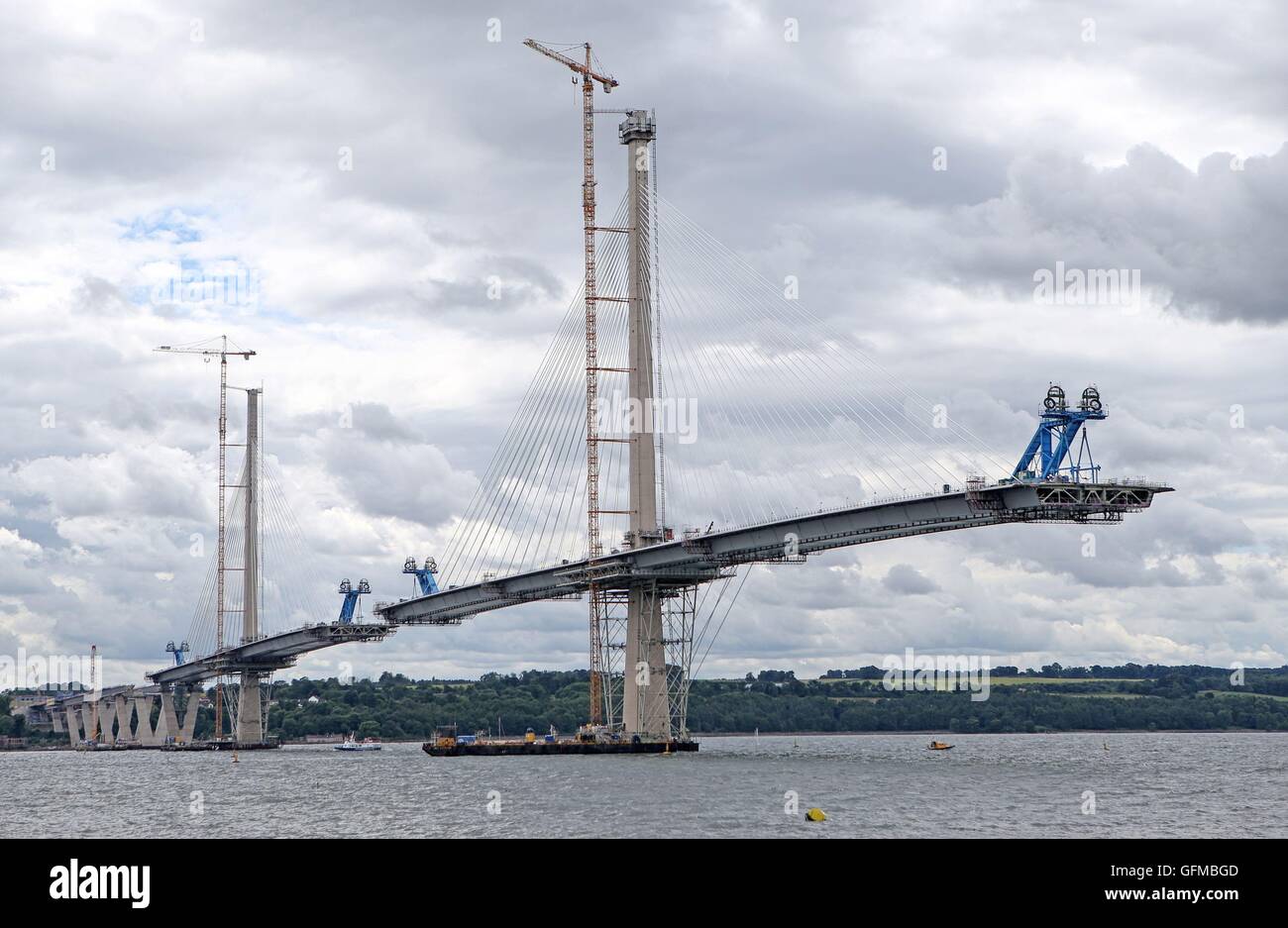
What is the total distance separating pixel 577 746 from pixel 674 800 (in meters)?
52.4

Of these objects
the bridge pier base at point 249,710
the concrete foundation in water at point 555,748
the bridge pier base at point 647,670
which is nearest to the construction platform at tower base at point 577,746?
the concrete foundation in water at point 555,748

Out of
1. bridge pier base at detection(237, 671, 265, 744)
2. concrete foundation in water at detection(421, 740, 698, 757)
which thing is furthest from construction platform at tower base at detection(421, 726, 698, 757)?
bridge pier base at detection(237, 671, 265, 744)

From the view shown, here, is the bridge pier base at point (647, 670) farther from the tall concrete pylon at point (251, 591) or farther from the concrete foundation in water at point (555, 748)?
the tall concrete pylon at point (251, 591)

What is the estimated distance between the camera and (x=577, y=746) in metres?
118

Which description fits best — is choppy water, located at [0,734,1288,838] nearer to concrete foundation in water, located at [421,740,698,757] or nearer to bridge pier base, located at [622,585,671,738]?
concrete foundation in water, located at [421,740,698,757]

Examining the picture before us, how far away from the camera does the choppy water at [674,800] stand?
2245 inches

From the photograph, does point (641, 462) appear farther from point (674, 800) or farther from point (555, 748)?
point (674, 800)

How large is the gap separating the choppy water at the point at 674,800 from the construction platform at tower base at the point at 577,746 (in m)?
3.21

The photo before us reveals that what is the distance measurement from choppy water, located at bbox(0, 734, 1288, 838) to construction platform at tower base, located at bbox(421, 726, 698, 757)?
10.5 feet
